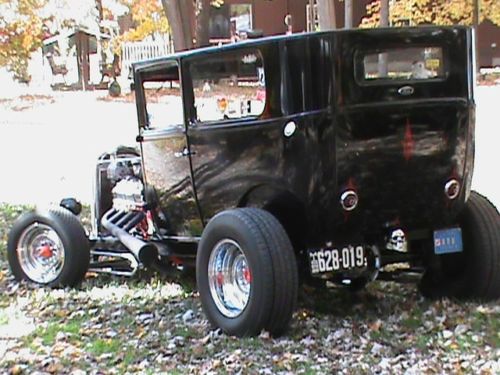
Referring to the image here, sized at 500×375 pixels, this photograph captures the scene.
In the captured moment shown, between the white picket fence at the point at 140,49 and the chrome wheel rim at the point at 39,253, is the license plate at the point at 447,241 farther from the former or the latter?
the white picket fence at the point at 140,49

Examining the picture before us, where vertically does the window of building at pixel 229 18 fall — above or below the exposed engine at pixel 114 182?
above

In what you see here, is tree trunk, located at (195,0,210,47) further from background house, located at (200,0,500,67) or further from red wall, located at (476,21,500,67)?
red wall, located at (476,21,500,67)

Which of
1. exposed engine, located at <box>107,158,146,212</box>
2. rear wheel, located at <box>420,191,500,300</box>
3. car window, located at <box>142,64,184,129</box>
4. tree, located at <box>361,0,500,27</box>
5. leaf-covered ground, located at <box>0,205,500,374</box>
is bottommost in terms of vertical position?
leaf-covered ground, located at <box>0,205,500,374</box>

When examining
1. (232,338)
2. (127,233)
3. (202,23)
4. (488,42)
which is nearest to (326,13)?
(202,23)

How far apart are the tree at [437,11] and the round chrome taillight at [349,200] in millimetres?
22137

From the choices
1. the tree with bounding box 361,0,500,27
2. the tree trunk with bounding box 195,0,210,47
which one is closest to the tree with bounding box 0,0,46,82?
the tree trunk with bounding box 195,0,210,47

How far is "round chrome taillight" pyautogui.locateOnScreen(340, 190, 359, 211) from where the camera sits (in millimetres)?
5773

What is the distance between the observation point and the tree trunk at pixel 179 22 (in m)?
14.0

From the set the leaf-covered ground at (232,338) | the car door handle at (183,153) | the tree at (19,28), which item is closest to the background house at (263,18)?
the tree at (19,28)

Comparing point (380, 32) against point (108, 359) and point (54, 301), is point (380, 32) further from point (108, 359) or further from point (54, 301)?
point (54, 301)

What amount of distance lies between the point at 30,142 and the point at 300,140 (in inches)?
592

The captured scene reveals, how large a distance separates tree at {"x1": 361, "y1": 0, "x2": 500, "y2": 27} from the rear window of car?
21.5m

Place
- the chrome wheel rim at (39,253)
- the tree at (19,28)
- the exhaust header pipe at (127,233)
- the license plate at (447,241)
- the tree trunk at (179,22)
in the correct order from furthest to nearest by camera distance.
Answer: the tree at (19,28) < the tree trunk at (179,22) < the chrome wheel rim at (39,253) < the exhaust header pipe at (127,233) < the license plate at (447,241)

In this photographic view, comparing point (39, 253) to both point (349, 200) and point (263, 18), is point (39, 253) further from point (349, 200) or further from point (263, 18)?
point (263, 18)
